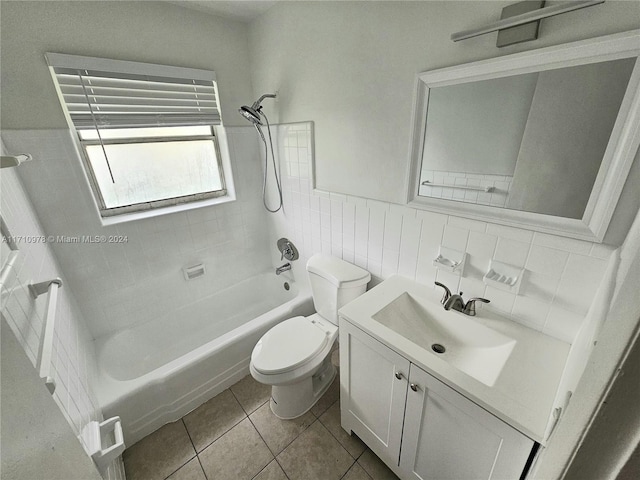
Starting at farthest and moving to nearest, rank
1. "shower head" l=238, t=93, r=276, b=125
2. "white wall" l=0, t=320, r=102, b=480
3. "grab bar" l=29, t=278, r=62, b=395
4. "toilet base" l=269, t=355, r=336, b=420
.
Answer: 1. "shower head" l=238, t=93, r=276, b=125
2. "toilet base" l=269, t=355, r=336, b=420
3. "grab bar" l=29, t=278, r=62, b=395
4. "white wall" l=0, t=320, r=102, b=480

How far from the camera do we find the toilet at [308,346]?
142 centimetres

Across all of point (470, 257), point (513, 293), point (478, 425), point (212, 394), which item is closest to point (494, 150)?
point (470, 257)

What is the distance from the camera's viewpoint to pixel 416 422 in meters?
1.04

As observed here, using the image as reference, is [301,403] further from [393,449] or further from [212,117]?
[212,117]

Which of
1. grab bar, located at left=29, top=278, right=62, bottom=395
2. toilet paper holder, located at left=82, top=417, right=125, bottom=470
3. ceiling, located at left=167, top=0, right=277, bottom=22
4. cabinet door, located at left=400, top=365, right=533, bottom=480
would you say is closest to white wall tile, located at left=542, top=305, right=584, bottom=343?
cabinet door, located at left=400, top=365, right=533, bottom=480

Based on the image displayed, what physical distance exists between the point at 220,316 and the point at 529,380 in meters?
2.14

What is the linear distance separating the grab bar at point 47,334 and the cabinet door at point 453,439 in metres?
1.06

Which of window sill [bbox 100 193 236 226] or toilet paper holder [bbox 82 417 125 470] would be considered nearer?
toilet paper holder [bbox 82 417 125 470]

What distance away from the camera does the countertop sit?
78 cm

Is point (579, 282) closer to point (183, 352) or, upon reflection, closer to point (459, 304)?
point (459, 304)

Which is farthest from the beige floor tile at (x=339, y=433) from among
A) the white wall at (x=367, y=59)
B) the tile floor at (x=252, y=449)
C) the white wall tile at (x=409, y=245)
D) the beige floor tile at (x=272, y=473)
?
the white wall at (x=367, y=59)

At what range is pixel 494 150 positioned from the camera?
1019 mm

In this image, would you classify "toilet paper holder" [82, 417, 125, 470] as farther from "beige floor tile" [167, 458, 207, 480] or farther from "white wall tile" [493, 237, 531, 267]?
"white wall tile" [493, 237, 531, 267]

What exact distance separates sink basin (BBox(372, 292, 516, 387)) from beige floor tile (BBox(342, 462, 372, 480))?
0.73 meters
